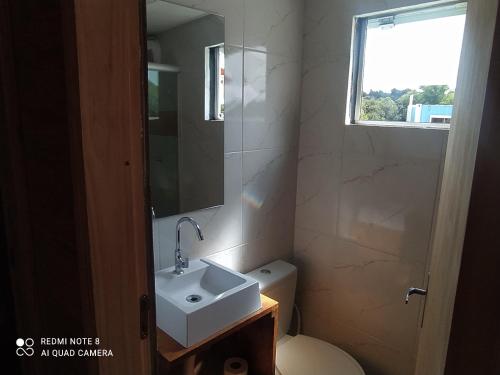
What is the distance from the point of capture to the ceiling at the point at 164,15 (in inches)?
52.9

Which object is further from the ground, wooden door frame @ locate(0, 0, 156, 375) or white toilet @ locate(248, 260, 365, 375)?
wooden door frame @ locate(0, 0, 156, 375)

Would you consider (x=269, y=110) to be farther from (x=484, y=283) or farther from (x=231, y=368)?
(x=484, y=283)

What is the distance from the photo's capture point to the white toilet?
172 cm

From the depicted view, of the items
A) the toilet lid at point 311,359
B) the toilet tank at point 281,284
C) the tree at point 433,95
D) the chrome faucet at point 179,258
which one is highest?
the tree at point 433,95

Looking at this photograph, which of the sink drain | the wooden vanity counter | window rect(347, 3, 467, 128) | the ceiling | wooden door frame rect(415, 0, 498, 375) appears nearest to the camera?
wooden door frame rect(415, 0, 498, 375)

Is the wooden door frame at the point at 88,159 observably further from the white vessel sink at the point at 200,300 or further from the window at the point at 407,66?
the window at the point at 407,66

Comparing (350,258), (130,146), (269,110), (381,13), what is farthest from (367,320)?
(130,146)

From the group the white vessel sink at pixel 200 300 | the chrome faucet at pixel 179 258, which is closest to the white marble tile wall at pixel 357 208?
the white vessel sink at pixel 200 300

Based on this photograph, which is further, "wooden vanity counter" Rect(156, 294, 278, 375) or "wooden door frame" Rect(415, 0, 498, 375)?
"wooden vanity counter" Rect(156, 294, 278, 375)

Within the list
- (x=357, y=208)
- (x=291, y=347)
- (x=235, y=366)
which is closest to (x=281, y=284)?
(x=291, y=347)

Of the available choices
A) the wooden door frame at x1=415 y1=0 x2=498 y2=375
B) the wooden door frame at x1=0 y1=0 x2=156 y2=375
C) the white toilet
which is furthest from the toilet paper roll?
the wooden door frame at x1=415 y1=0 x2=498 y2=375

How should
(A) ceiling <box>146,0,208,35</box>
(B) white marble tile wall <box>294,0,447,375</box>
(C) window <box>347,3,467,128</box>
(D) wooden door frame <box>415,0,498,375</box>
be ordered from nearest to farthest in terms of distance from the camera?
(D) wooden door frame <box>415,0,498,375</box> → (A) ceiling <box>146,0,208,35</box> → (C) window <box>347,3,467,128</box> → (B) white marble tile wall <box>294,0,447,375</box>

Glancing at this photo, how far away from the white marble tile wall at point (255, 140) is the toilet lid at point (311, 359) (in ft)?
1.55

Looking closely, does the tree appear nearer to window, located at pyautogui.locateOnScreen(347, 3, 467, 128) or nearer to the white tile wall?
window, located at pyautogui.locateOnScreen(347, 3, 467, 128)
